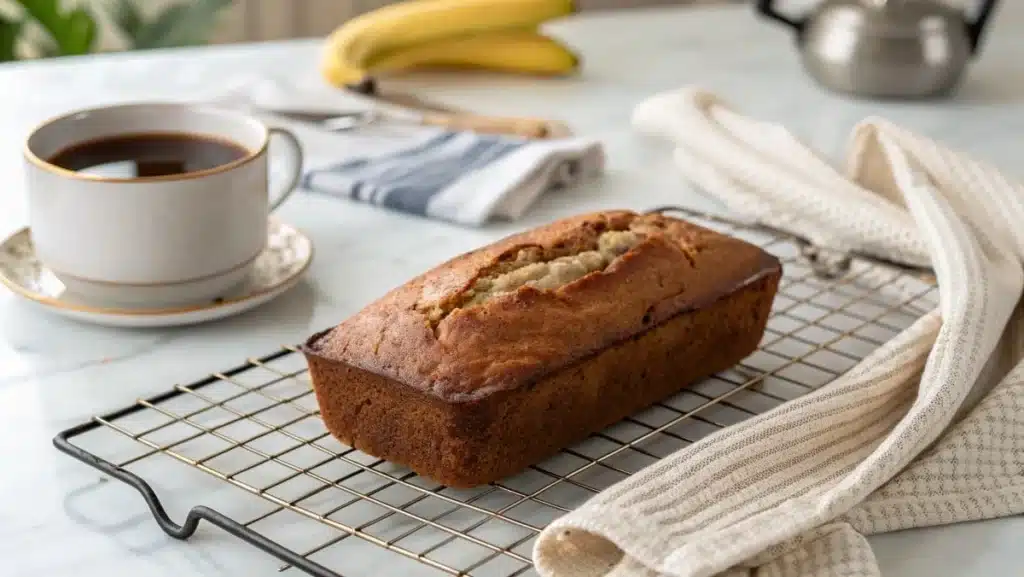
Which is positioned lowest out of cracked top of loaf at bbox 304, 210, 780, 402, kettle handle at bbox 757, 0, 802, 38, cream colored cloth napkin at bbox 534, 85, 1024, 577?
cream colored cloth napkin at bbox 534, 85, 1024, 577

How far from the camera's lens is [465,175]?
1568 mm

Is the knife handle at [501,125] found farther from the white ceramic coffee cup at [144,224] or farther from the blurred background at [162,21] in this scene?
the blurred background at [162,21]

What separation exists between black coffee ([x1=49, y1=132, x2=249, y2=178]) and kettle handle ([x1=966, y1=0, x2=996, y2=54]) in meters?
1.23

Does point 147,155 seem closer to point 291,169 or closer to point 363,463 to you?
point 291,169

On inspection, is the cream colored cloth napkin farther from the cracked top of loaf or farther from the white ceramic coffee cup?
the white ceramic coffee cup

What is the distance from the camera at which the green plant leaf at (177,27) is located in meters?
2.97

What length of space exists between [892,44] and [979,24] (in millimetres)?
160

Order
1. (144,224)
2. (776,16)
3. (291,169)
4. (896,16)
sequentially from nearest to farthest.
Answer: (144,224)
(291,169)
(896,16)
(776,16)

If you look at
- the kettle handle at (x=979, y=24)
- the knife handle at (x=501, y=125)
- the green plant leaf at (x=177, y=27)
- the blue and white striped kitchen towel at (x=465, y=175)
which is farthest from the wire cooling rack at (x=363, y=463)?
the green plant leaf at (x=177, y=27)

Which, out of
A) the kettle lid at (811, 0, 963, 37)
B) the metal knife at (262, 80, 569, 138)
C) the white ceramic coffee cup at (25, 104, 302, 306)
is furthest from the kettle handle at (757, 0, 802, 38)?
the white ceramic coffee cup at (25, 104, 302, 306)

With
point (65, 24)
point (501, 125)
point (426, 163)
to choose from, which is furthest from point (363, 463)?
point (65, 24)

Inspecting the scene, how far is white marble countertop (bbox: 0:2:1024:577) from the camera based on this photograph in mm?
854

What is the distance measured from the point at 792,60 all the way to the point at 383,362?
1.48 m

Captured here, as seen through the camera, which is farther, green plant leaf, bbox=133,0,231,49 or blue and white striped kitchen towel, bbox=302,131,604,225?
green plant leaf, bbox=133,0,231,49
